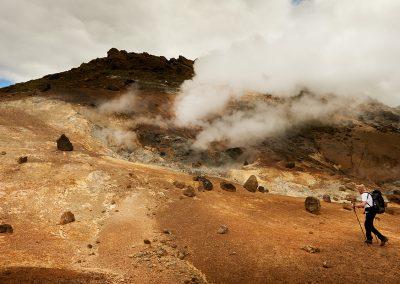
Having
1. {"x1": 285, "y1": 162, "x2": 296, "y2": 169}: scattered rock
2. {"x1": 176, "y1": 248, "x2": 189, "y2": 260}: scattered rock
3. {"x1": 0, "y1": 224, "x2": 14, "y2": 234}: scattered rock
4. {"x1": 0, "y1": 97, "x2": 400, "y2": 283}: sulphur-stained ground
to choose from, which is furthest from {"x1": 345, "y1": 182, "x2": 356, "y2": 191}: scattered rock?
{"x1": 0, "y1": 224, "x2": 14, "y2": 234}: scattered rock

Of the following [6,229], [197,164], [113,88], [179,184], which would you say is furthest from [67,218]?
[113,88]

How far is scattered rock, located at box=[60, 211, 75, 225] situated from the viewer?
13442 millimetres

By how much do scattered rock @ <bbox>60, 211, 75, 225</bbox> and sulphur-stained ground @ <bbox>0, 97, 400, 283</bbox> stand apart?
0.80ft

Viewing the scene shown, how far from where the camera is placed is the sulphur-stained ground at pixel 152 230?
31.1 feet

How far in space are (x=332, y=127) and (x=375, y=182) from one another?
7.88 metres

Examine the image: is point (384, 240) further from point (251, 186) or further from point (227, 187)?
point (251, 186)

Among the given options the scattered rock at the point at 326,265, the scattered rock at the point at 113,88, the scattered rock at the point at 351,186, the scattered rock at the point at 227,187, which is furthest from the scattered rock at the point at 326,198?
the scattered rock at the point at 113,88

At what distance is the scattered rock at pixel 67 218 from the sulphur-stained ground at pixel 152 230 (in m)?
0.24

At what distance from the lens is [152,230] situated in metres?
13.0

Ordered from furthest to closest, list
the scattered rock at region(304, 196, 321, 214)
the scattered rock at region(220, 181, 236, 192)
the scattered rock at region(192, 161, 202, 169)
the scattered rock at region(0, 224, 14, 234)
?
the scattered rock at region(192, 161, 202, 169)
the scattered rock at region(220, 181, 236, 192)
the scattered rock at region(304, 196, 321, 214)
the scattered rock at region(0, 224, 14, 234)

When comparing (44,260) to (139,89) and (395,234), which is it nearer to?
(395,234)

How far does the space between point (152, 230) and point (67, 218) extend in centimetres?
330

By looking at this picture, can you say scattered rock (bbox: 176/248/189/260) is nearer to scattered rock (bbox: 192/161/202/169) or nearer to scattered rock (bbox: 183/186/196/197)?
scattered rock (bbox: 183/186/196/197)

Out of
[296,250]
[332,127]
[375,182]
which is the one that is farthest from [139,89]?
[296,250]
